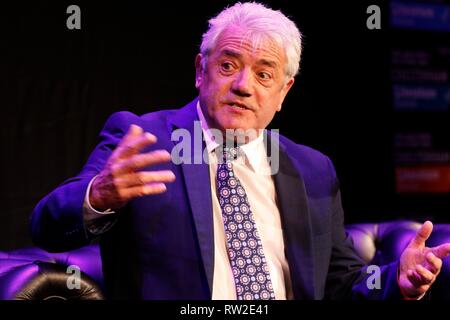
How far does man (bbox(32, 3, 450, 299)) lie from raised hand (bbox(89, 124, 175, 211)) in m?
0.08

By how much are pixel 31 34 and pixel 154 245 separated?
1630 mm

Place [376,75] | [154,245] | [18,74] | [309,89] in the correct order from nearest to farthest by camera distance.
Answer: [154,245] → [18,74] → [309,89] → [376,75]

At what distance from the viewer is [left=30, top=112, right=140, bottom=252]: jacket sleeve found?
151 cm

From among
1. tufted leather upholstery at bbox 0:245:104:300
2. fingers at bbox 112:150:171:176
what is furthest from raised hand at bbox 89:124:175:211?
tufted leather upholstery at bbox 0:245:104:300

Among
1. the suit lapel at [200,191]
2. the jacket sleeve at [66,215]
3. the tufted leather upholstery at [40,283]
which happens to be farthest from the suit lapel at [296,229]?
the tufted leather upholstery at [40,283]

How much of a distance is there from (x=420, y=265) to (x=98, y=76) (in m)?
1.95

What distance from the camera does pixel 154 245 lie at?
1663 millimetres

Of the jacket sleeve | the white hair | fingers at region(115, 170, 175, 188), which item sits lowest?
the jacket sleeve

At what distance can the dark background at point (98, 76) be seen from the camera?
2873 millimetres

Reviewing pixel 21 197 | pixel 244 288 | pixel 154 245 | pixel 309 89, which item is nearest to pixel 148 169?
pixel 154 245

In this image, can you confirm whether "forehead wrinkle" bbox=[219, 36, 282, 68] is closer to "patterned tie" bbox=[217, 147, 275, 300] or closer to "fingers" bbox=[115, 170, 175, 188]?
"patterned tie" bbox=[217, 147, 275, 300]

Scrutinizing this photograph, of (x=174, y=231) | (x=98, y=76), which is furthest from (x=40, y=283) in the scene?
(x=98, y=76)

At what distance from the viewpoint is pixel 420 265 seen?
1.67m
